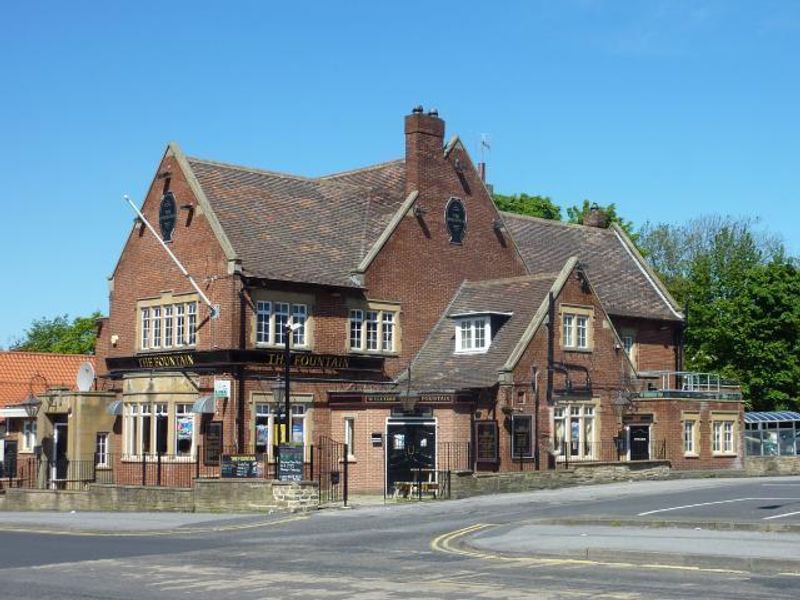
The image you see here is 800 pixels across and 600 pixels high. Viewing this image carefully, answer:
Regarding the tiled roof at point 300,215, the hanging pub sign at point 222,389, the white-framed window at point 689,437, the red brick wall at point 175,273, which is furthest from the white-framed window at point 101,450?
the white-framed window at point 689,437

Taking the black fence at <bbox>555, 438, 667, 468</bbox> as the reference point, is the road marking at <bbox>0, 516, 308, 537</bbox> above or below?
below

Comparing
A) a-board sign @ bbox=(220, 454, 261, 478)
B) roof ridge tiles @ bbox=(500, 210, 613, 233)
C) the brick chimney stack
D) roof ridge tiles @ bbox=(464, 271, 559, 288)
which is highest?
the brick chimney stack

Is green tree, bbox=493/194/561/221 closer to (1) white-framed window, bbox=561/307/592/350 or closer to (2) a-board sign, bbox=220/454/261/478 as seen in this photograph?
(1) white-framed window, bbox=561/307/592/350

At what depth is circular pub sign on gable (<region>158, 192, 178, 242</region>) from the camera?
47.9m

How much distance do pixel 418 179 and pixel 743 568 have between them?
32.2 m

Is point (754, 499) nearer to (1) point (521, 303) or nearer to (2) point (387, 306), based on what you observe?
(1) point (521, 303)

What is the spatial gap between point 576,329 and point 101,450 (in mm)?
18820

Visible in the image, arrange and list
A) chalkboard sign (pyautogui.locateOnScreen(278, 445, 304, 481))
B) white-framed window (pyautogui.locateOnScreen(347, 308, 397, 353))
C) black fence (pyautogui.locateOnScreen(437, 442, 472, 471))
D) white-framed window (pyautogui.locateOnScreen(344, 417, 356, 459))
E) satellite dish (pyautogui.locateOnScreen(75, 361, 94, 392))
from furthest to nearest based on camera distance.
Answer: satellite dish (pyautogui.locateOnScreen(75, 361, 94, 392)) < white-framed window (pyautogui.locateOnScreen(347, 308, 397, 353)) < white-framed window (pyautogui.locateOnScreen(344, 417, 356, 459)) < black fence (pyautogui.locateOnScreen(437, 442, 472, 471)) < chalkboard sign (pyautogui.locateOnScreen(278, 445, 304, 481))

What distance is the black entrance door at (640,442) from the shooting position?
49.8 meters

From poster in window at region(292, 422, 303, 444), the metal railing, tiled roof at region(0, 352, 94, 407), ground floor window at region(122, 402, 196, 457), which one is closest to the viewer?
ground floor window at region(122, 402, 196, 457)

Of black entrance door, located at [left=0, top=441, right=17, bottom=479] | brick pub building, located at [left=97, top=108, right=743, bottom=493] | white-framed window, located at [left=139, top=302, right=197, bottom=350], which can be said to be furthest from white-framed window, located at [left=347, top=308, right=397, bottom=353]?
black entrance door, located at [left=0, top=441, right=17, bottom=479]

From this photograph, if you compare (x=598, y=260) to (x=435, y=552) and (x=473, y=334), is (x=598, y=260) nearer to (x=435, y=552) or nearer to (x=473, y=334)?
(x=473, y=334)

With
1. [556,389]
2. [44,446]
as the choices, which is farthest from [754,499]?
[44,446]

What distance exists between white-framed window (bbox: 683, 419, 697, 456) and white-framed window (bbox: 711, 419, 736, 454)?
1.22 metres
